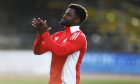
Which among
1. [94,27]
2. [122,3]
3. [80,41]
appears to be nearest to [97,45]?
[94,27]

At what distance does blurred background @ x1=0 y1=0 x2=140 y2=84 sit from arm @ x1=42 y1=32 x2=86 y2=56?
13.1 meters

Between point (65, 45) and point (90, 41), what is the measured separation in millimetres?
18853

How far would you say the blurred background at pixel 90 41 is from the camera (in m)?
23.3

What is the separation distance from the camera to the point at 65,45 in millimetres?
6707

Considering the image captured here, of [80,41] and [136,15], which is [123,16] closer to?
[136,15]

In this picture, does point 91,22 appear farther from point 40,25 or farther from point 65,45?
point 40,25

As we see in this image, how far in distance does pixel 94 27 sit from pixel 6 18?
16.9ft

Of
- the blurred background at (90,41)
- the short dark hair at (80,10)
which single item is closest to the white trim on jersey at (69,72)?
the short dark hair at (80,10)

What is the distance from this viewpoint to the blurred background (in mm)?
23266

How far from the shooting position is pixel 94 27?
29.1m

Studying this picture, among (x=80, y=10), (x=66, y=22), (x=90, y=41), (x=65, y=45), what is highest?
(x=90, y=41)

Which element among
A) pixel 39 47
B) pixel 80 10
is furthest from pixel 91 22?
pixel 80 10

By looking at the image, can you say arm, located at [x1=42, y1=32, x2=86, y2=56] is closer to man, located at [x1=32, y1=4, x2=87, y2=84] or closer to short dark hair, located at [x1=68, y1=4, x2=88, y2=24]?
man, located at [x1=32, y1=4, x2=87, y2=84]

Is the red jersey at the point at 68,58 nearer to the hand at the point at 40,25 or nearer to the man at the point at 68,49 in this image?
the man at the point at 68,49
